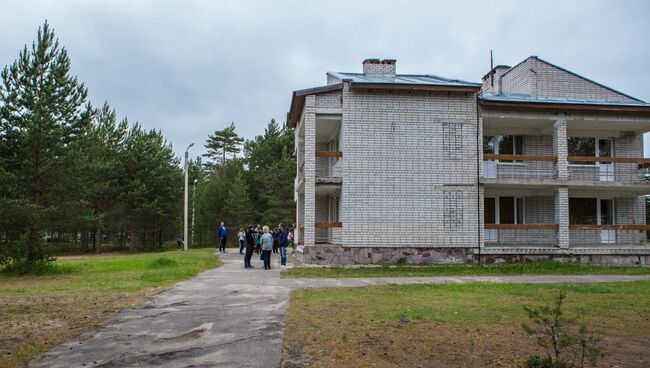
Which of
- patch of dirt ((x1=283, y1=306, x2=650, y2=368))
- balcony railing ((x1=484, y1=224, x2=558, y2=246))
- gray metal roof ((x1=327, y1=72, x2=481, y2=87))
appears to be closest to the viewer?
patch of dirt ((x1=283, y1=306, x2=650, y2=368))

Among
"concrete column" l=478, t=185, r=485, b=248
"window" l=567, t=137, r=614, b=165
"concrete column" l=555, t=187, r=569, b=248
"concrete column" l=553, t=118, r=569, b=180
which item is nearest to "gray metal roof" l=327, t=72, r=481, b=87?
"concrete column" l=553, t=118, r=569, b=180

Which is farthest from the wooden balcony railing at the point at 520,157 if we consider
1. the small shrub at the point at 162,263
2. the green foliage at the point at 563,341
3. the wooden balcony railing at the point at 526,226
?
the small shrub at the point at 162,263

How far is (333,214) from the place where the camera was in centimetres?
2588

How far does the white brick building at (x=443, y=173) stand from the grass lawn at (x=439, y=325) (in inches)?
301

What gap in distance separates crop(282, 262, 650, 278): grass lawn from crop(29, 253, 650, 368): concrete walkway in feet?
13.7

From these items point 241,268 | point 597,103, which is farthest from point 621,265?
point 241,268

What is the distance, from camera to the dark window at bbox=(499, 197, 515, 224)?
78.9ft

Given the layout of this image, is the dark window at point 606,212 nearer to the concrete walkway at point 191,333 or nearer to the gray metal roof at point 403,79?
the gray metal roof at point 403,79

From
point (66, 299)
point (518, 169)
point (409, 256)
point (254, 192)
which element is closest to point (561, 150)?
point (518, 169)

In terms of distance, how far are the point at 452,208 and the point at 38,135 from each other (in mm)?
15922

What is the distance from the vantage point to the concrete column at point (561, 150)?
2186cm

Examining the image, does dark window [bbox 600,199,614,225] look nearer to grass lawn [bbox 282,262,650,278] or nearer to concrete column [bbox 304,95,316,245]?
grass lawn [bbox 282,262,650,278]

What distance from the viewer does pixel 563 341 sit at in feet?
16.3

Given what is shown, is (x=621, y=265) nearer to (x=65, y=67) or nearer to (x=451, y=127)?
(x=451, y=127)
